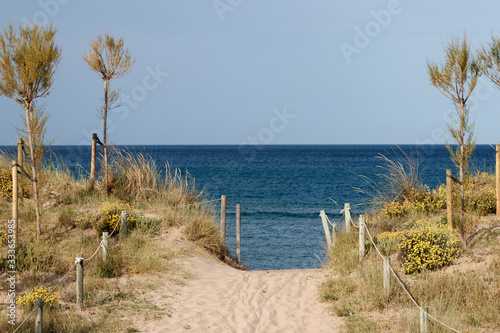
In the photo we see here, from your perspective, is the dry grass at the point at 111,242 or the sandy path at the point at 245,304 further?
the dry grass at the point at 111,242

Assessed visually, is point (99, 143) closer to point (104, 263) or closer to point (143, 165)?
point (143, 165)

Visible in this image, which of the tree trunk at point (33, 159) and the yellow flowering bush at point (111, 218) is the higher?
the tree trunk at point (33, 159)

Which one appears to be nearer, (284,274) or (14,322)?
(14,322)

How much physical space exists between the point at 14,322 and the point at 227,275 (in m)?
4.88

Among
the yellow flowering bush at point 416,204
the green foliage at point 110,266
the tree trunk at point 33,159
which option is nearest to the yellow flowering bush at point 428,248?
the yellow flowering bush at point 416,204

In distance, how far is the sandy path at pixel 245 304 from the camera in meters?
7.66

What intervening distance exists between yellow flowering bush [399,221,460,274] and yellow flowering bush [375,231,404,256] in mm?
758

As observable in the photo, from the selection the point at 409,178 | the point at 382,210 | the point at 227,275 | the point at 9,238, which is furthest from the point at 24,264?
the point at 409,178

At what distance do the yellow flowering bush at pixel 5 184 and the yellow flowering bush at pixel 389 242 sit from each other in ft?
33.9

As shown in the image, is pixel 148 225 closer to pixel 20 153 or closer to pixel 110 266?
pixel 110 266

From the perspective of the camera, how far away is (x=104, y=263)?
9.61 meters

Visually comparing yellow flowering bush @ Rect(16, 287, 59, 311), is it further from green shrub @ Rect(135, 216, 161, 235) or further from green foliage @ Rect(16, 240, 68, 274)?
green shrub @ Rect(135, 216, 161, 235)

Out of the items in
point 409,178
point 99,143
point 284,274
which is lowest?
point 284,274

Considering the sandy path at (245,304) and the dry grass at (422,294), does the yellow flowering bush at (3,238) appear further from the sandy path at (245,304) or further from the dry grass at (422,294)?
the dry grass at (422,294)
